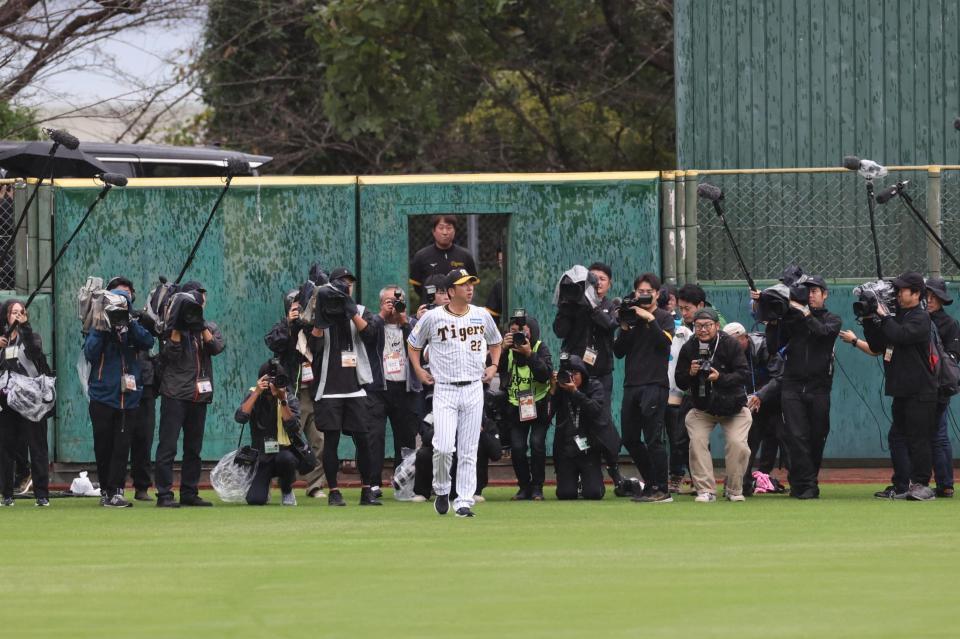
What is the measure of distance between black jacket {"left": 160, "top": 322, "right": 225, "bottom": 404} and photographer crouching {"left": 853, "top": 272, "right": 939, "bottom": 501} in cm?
564

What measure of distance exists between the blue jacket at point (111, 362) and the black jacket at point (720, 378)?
453 centimetres

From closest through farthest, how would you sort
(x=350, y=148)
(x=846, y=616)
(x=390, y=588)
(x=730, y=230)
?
(x=846, y=616) < (x=390, y=588) < (x=730, y=230) < (x=350, y=148)

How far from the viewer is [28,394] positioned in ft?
49.5

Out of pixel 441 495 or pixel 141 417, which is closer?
pixel 441 495

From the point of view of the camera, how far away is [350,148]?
2984 cm

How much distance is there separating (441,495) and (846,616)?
5.68 metres

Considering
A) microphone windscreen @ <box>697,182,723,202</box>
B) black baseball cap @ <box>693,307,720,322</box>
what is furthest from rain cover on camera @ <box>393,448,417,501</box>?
microphone windscreen @ <box>697,182,723,202</box>

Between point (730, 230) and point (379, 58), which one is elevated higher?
point (379, 58)

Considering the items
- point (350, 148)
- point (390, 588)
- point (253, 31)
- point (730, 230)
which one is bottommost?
point (390, 588)

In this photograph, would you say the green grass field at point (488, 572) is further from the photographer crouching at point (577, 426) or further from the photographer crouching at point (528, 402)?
the photographer crouching at point (528, 402)

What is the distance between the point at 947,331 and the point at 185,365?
21.7 feet

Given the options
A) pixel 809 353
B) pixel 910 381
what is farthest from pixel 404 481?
pixel 910 381

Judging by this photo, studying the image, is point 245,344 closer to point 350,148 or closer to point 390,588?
point 390,588

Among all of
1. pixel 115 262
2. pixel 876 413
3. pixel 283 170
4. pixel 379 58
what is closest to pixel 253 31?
pixel 283 170
